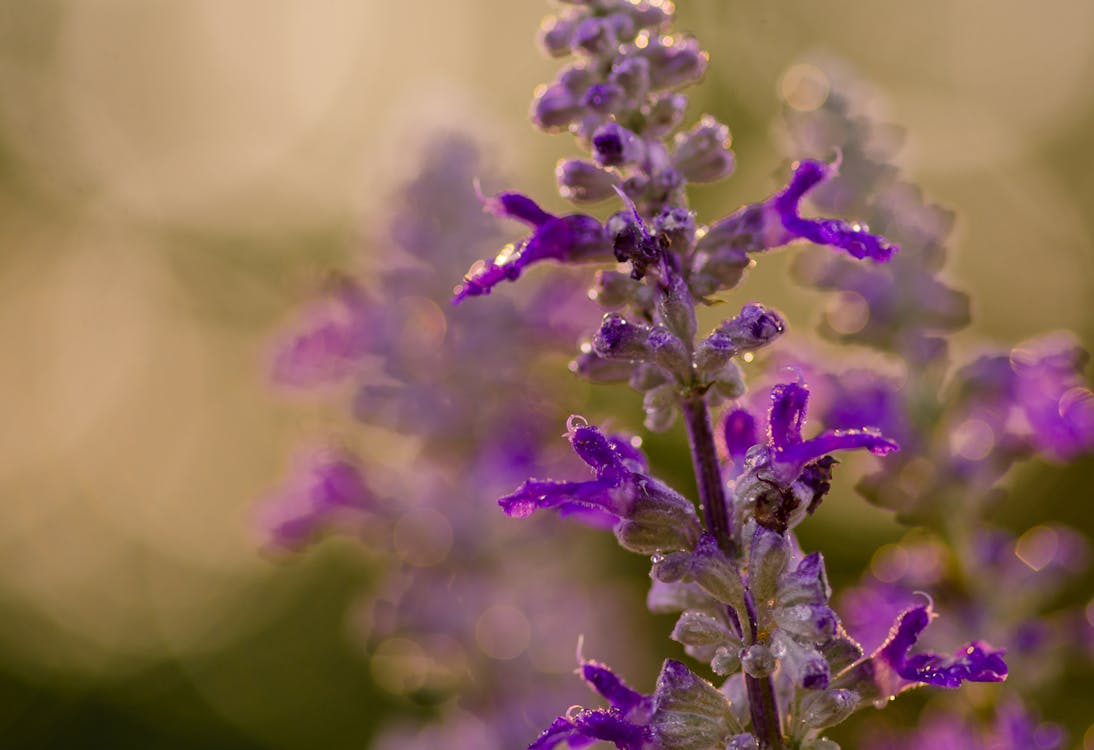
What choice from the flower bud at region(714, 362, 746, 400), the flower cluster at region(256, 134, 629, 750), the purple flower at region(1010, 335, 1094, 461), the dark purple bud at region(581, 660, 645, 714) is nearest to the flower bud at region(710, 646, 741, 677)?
the dark purple bud at region(581, 660, 645, 714)

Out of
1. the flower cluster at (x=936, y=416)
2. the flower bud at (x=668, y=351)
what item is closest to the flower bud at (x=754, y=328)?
the flower bud at (x=668, y=351)

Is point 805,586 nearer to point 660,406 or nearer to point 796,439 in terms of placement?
point 796,439

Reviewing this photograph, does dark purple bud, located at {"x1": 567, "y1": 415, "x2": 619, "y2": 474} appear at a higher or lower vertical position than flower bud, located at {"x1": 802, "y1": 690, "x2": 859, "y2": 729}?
higher

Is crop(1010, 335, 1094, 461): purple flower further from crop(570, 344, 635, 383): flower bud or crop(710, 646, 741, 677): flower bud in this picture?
crop(710, 646, 741, 677): flower bud

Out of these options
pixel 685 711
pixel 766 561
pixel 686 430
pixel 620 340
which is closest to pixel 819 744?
pixel 685 711

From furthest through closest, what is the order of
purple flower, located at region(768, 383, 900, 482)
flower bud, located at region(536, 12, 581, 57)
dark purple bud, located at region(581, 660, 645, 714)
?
1. flower bud, located at region(536, 12, 581, 57)
2. dark purple bud, located at region(581, 660, 645, 714)
3. purple flower, located at region(768, 383, 900, 482)

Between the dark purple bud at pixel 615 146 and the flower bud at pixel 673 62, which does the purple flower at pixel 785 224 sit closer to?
the dark purple bud at pixel 615 146
